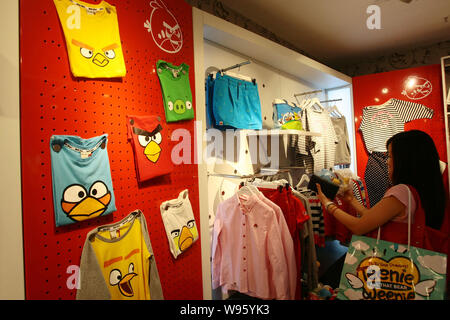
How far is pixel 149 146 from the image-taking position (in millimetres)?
1294

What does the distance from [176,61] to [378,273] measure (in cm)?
144

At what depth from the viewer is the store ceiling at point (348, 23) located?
238 cm

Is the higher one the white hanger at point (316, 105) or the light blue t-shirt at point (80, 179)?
the white hanger at point (316, 105)

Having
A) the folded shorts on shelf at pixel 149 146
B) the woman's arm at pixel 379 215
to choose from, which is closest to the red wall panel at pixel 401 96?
the woman's arm at pixel 379 215

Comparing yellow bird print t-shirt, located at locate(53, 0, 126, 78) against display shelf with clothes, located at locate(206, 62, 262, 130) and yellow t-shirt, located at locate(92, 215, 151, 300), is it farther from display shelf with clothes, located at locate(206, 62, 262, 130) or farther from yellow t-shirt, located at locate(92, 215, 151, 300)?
display shelf with clothes, located at locate(206, 62, 262, 130)

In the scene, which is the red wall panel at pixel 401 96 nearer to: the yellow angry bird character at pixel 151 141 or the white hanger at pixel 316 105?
the white hanger at pixel 316 105

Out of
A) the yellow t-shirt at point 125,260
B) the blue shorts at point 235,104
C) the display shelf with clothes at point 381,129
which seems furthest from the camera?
the display shelf with clothes at point 381,129

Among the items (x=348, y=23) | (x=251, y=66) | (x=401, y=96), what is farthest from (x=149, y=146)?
(x=401, y=96)

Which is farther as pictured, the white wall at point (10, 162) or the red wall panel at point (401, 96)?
the red wall panel at point (401, 96)

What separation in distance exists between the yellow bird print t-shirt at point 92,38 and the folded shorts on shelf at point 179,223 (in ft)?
2.25

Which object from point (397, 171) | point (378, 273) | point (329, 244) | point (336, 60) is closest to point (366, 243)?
point (378, 273)

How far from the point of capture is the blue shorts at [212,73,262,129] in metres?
1.97

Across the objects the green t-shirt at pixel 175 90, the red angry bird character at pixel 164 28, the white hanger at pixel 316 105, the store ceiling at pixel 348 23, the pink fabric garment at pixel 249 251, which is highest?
the store ceiling at pixel 348 23

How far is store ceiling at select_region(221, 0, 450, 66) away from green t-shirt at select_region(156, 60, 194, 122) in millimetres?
1219
